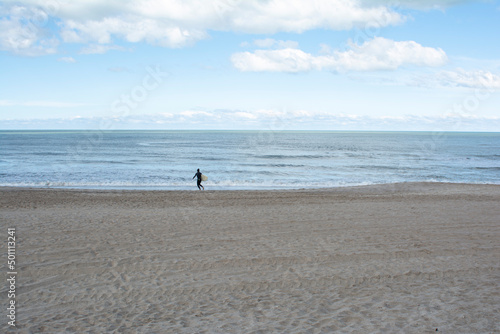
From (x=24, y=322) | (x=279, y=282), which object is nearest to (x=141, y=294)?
(x=24, y=322)

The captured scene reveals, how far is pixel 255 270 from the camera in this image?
25.3ft

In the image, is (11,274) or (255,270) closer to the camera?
(11,274)

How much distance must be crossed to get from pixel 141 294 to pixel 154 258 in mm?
1810

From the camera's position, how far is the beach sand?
5.64 metres

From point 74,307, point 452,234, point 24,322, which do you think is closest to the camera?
point 24,322

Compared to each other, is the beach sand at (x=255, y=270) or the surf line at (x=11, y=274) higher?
the surf line at (x=11, y=274)

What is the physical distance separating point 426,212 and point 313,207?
4.14 meters

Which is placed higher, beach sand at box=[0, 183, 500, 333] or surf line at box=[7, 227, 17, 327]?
surf line at box=[7, 227, 17, 327]

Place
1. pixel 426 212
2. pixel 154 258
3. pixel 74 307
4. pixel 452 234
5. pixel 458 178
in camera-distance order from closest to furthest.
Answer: pixel 74 307, pixel 154 258, pixel 452 234, pixel 426 212, pixel 458 178

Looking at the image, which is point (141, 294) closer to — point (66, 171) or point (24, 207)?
point (24, 207)

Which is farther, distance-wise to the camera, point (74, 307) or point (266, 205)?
point (266, 205)

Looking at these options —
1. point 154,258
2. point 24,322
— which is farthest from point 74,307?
point 154,258

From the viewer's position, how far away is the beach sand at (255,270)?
18.5 feet

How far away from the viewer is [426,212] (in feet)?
45.7
